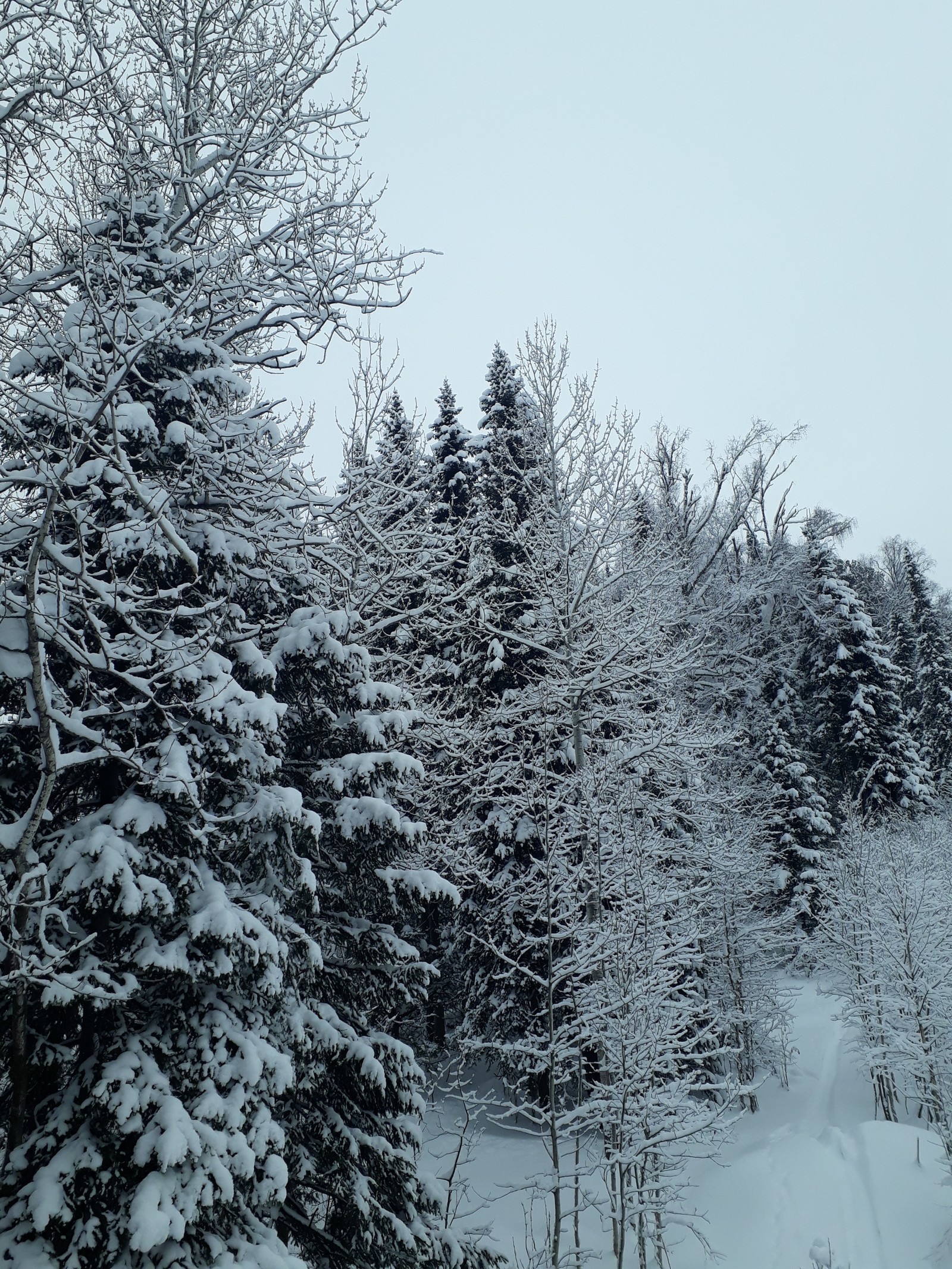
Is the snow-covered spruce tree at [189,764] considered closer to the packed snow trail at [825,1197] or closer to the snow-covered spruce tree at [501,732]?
the snow-covered spruce tree at [501,732]

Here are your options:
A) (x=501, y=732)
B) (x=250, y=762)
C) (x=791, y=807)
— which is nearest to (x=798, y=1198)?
(x=501, y=732)

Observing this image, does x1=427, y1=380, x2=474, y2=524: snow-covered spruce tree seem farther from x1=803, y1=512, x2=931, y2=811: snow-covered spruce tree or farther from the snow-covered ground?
x1=803, y1=512, x2=931, y2=811: snow-covered spruce tree

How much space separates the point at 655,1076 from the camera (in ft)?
33.2

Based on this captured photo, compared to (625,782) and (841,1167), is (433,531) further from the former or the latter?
(841,1167)

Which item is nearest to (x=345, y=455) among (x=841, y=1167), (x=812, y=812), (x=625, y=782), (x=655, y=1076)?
(x=625, y=782)

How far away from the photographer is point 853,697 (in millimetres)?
32625

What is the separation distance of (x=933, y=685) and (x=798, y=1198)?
2834 centimetres

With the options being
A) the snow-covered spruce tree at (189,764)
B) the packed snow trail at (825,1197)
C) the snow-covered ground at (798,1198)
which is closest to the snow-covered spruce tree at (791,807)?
the packed snow trail at (825,1197)

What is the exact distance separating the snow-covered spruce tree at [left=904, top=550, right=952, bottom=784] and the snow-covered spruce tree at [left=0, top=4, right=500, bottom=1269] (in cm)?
3413

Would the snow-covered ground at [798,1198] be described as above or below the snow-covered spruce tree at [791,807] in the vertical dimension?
below

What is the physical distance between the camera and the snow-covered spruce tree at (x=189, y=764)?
446cm

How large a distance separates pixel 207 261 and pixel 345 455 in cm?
467

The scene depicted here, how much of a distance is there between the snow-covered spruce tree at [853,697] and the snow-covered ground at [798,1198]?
1674 cm

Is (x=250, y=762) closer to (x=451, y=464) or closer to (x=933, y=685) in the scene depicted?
(x=451, y=464)
